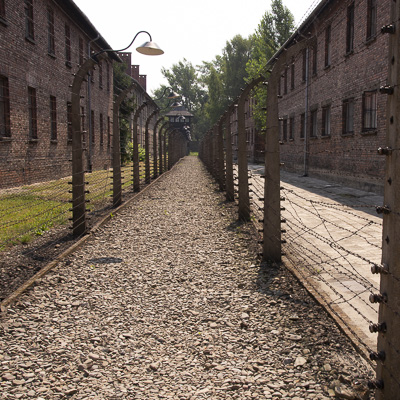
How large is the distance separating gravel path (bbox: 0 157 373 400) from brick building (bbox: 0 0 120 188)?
262 inches

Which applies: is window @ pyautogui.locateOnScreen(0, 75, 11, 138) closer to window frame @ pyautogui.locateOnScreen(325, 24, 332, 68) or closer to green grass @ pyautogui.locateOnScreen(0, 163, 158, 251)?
green grass @ pyautogui.locateOnScreen(0, 163, 158, 251)

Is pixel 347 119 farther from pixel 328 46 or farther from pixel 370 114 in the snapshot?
pixel 328 46

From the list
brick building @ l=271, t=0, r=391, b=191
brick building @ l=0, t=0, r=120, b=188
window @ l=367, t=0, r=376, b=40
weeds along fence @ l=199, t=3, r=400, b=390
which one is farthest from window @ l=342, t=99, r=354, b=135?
brick building @ l=0, t=0, r=120, b=188

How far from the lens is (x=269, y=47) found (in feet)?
118

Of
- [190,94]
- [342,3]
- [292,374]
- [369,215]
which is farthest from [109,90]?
[190,94]

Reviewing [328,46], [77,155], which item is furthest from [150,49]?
[328,46]

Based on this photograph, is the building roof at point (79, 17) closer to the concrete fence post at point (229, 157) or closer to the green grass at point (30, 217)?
the green grass at point (30, 217)

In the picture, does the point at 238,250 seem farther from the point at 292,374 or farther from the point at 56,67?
the point at 56,67

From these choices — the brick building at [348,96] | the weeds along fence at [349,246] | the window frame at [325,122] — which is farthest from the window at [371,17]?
the weeds along fence at [349,246]

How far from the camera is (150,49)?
1105 centimetres

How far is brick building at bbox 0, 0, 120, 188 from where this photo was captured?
15.2 metres

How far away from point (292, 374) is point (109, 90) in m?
30.5

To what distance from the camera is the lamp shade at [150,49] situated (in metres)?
10.9

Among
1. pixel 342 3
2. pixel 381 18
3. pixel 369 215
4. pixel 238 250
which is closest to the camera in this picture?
pixel 238 250
